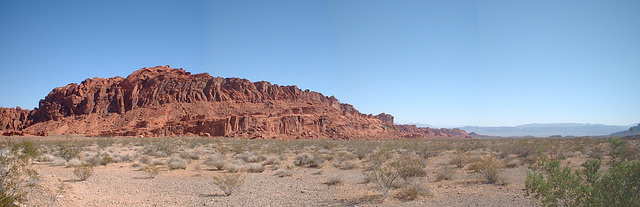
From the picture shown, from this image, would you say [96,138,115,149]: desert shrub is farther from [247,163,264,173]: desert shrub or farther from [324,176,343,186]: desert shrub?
[324,176,343,186]: desert shrub

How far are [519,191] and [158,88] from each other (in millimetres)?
86832

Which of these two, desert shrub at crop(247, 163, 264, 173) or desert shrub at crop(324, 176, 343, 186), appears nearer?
desert shrub at crop(324, 176, 343, 186)

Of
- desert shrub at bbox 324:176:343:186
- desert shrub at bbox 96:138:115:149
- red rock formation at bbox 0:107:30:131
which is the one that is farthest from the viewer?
red rock formation at bbox 0:107:30:131

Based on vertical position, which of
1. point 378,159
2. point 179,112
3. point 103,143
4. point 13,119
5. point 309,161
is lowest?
point 309,161

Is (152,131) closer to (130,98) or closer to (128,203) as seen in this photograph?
(130,98)

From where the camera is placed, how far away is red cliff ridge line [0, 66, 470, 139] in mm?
65500

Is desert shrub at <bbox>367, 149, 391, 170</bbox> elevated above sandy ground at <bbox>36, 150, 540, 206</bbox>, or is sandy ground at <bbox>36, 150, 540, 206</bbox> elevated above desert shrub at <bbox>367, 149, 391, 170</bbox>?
desert shrub at <bbox>367, 149, 391, 170</bbox>

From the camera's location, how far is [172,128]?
212 feet

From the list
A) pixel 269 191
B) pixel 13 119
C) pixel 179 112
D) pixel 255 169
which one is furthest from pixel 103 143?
pixel 13 119

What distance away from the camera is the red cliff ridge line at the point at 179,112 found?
6550 cm

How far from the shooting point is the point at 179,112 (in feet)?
251

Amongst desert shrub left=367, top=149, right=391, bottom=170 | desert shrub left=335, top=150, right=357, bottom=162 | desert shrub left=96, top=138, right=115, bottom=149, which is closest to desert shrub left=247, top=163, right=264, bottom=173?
desert shrub left=367, top=149, right=391, bottom=170

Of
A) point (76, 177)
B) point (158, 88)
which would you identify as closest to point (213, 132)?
point (158, 88)

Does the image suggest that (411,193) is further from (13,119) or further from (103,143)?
(13,119)
